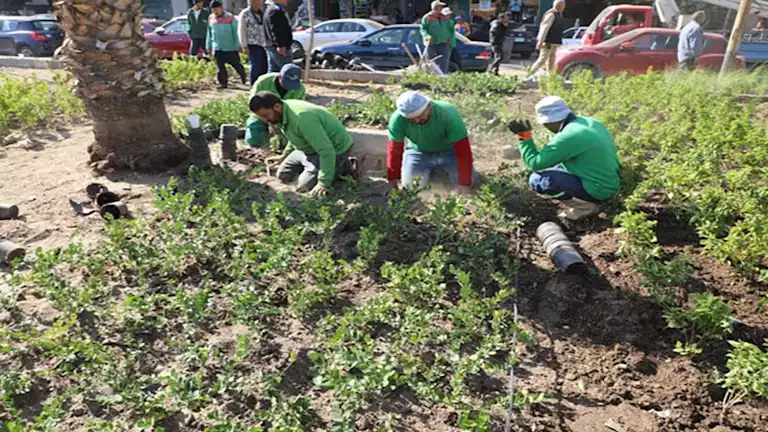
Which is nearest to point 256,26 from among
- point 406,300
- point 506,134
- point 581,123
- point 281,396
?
point 506,134

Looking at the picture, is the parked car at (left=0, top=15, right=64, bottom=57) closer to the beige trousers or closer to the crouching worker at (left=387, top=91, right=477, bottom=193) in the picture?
the beige trousers

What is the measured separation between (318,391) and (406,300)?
2.50ft

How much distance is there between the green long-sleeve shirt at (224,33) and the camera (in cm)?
927

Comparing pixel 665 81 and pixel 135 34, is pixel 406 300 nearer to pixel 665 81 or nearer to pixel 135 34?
pixel 135 34

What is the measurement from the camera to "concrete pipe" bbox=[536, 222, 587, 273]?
3.48m

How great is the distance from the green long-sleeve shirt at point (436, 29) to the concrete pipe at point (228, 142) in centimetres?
572

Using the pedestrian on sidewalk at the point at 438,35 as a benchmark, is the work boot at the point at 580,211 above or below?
below

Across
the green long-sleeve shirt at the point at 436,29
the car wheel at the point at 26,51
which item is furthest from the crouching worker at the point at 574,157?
the car wheel at the point at 26,51

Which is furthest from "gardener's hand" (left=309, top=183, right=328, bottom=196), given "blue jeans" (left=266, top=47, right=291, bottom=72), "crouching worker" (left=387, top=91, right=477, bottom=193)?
"blue jeans" (left=266, top=47, right=291, bottom=72)

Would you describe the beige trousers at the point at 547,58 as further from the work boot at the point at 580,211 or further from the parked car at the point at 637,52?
the work boot at the point at 580,211

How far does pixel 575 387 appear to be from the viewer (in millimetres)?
2672

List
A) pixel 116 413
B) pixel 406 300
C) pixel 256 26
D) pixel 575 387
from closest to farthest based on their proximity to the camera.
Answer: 1. pixel 116 413
2. pixel 575 387
3. pixel 406 300
4. pixel 256 26

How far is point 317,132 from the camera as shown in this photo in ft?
14.4

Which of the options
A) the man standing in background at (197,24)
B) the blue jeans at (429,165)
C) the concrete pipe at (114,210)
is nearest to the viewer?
the concrete pipe at (114,210)
